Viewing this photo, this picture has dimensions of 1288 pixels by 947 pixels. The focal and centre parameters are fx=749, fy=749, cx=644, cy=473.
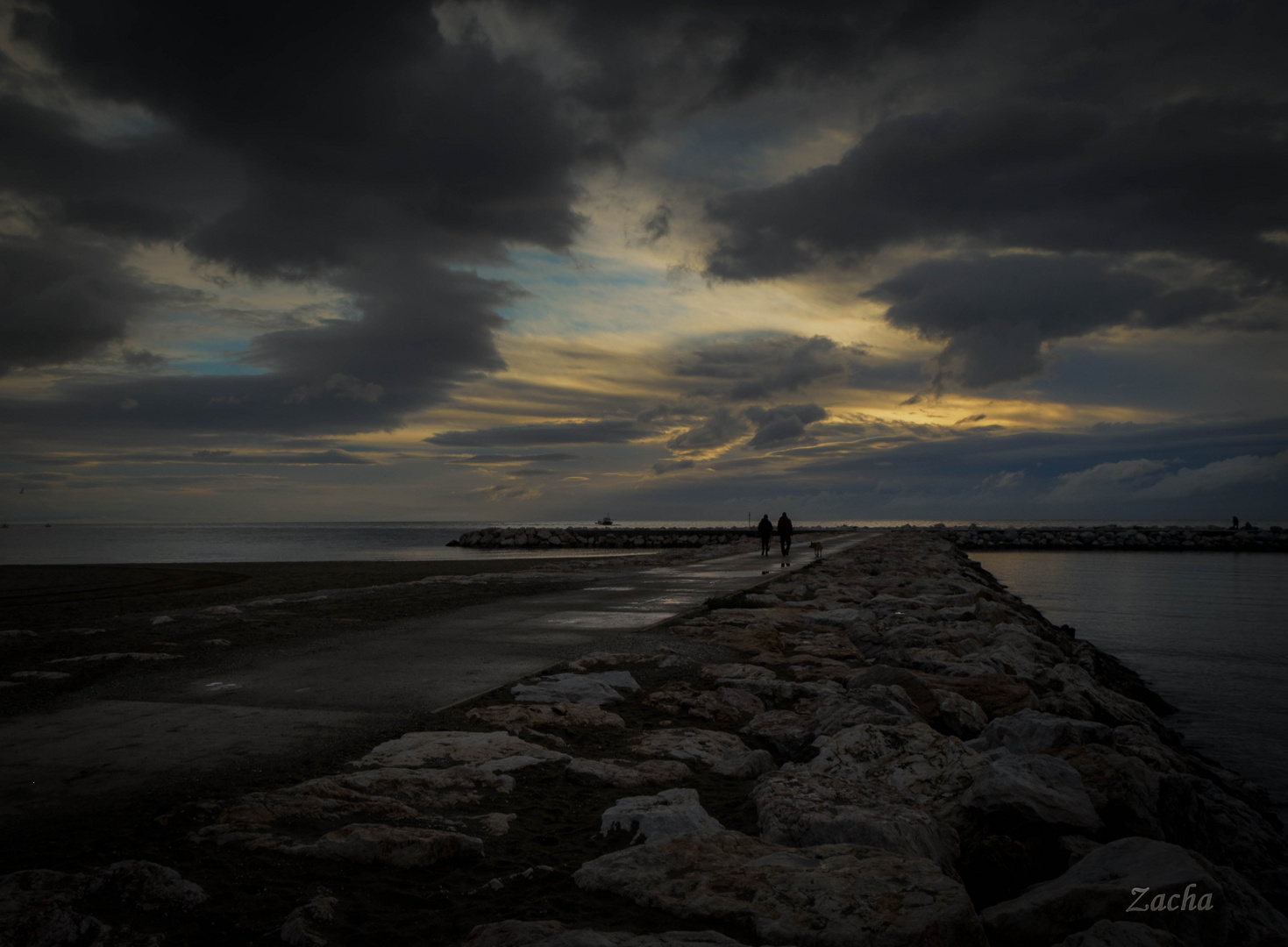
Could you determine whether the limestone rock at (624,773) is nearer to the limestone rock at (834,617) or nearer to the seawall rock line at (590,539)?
A: the limestone rock at (834,617)

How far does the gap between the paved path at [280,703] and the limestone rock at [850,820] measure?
2756 mm

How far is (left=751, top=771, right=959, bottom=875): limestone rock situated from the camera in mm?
3193

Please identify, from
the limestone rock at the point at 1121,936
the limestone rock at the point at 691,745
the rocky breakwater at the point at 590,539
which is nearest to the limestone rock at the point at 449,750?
the limestone rock at the point at 691,745

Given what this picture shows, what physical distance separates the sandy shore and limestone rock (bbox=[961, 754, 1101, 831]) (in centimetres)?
1

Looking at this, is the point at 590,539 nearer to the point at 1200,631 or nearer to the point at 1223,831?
the point at 1200,631

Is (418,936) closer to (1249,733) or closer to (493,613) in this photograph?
(493,613)

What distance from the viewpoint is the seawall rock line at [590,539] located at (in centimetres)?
5756

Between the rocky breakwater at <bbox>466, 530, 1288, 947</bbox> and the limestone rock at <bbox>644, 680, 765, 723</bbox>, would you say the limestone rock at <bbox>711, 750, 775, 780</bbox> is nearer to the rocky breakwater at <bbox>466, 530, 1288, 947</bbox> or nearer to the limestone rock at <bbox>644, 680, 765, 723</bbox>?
the rocky breakwater at <bbox>466, 530, 1288, 947</bbox>

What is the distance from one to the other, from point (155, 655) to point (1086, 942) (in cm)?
831

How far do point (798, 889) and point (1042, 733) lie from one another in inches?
98.6

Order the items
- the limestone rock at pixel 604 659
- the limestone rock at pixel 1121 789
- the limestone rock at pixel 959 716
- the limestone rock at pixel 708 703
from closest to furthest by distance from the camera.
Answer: the limestone rock at pixel 1121 789 < the limestone rock at pixel 959 716 < the limestone rock at pixel 708 703 < the limestone rock at pixel 604 659

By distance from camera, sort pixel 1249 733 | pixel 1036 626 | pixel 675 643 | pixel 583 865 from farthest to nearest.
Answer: pixel 1036 626 → pixel 1249 733 → pixel 675 643 → pixel 583 865

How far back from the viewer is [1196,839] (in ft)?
12.7

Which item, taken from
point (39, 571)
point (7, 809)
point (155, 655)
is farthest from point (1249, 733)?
point (39, 571)
